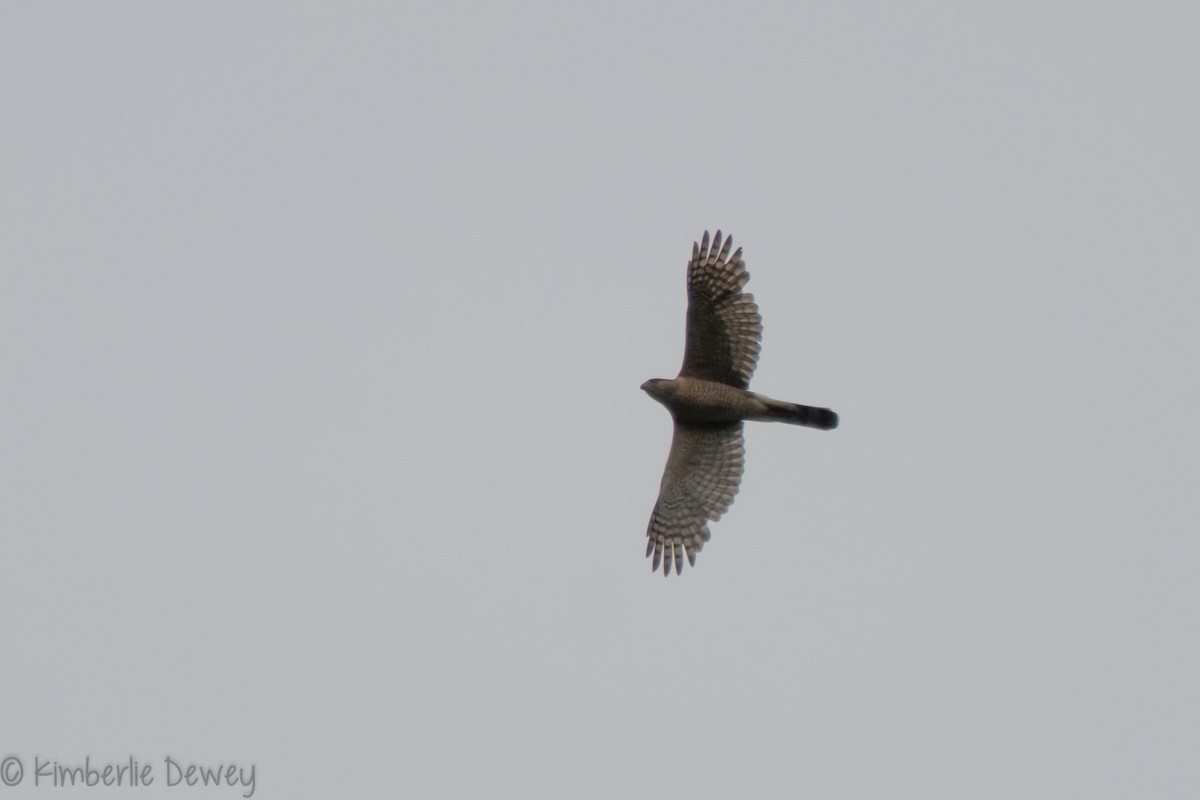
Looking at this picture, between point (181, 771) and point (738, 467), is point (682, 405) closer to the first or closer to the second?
point (738, 467)

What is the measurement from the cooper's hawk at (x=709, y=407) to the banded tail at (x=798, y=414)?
12 mm

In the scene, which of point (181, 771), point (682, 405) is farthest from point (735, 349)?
point (181, 771)

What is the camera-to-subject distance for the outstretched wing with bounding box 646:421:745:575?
936 inches

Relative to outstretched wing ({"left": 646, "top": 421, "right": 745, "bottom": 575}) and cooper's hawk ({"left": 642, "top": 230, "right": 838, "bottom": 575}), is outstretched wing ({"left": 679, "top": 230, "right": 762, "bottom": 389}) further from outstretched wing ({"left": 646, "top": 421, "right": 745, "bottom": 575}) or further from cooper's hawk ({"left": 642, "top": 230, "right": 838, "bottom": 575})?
outstretched wing ({"left": 646, "top": 421, "right": 745, "bottom": 575})

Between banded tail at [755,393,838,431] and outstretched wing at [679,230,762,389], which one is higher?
outstretched wing at [679,230,762,389]

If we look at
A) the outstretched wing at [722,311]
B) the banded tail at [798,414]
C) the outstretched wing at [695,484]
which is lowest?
the outstretched wing at [695,484]

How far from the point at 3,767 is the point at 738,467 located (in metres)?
9.37

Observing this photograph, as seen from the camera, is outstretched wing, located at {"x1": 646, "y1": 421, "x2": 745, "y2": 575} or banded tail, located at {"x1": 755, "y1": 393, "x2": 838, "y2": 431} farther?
outstretched wing, located at {"x1": 646, "y1": 421, "x2": 745, "y2": 575}

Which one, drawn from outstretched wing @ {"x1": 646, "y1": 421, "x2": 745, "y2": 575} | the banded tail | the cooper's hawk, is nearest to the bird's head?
the cooper's hawk

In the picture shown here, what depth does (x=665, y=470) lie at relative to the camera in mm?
24016

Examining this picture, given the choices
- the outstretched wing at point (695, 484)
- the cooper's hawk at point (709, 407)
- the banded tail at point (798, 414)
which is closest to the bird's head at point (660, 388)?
the cooper's hawk at point (709, 407)

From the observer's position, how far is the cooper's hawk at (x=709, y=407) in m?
23.2

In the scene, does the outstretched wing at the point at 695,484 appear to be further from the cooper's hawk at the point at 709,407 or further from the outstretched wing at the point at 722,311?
the outstretched wing at the point at 722,311

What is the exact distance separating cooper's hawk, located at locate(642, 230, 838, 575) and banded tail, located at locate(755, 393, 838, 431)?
0.04 ft
